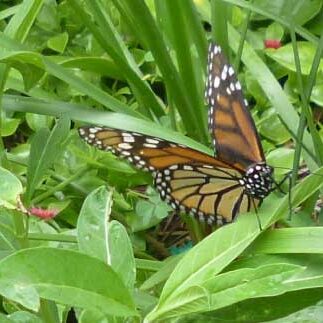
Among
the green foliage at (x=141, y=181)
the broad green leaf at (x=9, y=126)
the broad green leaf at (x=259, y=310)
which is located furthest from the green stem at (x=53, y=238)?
the broad green leaf at (x=9, y=126)

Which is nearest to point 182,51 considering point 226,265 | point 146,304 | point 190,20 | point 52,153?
point 190,20

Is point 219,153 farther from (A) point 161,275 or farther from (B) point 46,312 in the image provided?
(B) point 46,312

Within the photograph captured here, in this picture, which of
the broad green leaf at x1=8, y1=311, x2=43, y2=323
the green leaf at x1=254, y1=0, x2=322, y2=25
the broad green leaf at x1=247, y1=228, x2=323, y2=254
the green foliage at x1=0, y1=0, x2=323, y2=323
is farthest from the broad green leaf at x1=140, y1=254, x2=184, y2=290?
the green leaf at x1=254, y1=0, x2=322, y2=25

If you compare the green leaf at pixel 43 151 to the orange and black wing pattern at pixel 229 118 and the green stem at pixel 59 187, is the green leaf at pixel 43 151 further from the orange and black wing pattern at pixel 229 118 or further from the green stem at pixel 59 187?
the green stem at pixel 59 187

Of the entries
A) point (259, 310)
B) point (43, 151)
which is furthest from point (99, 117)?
point (259, 310)

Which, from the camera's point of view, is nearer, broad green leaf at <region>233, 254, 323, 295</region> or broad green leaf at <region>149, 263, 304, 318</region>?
broad green leaf at <region>149, 263, 304, 318</region>

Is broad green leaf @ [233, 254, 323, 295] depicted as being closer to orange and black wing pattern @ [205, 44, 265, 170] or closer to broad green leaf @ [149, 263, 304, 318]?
broad green leaf @ [149, 263, 304, 318]
